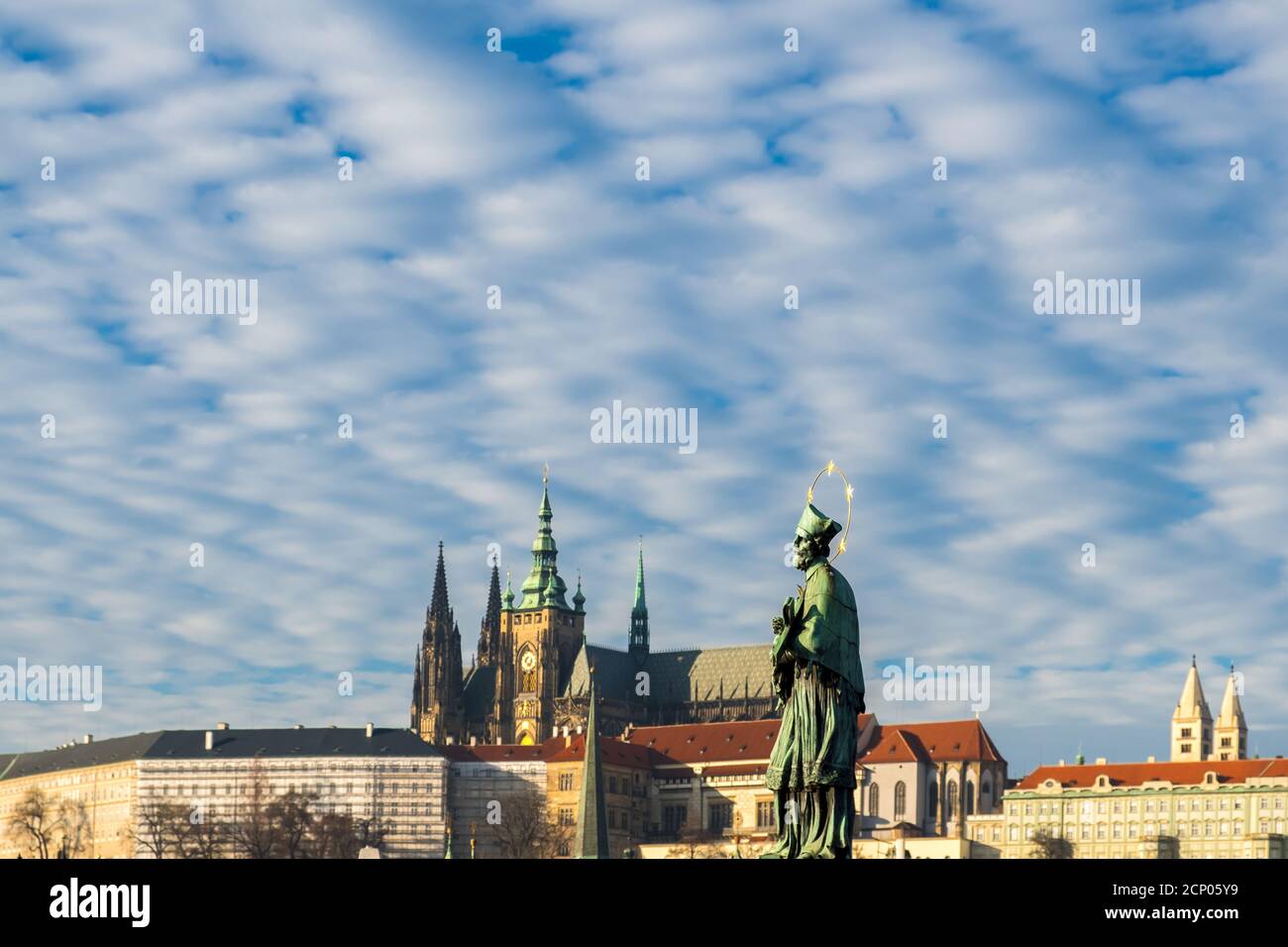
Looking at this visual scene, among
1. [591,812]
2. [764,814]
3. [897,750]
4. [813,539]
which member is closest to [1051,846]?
[897,750]

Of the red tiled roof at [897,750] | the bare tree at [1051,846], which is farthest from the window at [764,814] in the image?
the bare tree at [1051,846]

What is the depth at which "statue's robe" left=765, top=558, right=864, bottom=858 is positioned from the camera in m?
28.3

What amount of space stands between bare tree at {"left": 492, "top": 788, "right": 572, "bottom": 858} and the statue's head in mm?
141193

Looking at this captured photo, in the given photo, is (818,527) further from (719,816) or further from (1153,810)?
(719,816)

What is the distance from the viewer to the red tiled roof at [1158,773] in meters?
165

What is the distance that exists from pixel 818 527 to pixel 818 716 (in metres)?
2.49

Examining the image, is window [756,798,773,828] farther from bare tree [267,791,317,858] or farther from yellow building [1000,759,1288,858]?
bare tree [267,791,317,858]

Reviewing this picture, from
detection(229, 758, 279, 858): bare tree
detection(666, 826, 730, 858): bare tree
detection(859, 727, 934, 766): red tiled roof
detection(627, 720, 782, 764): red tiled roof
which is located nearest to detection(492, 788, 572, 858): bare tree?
detection(666, 826, 730, 858): bare tree

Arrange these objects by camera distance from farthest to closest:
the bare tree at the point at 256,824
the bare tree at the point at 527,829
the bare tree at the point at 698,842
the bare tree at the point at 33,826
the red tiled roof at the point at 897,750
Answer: the bare tree at the point at 33,826 < the red tiled roof at the point at 897,750 < the bare tree at the point at 527,829 < the bare tree at the point at 698,842 < the bare tree at the point at 256,824

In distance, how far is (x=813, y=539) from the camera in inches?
1151

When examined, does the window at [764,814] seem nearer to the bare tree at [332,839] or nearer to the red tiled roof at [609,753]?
the red tiled roof at [609,753]

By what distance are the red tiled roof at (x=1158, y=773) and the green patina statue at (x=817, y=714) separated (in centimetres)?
14229
